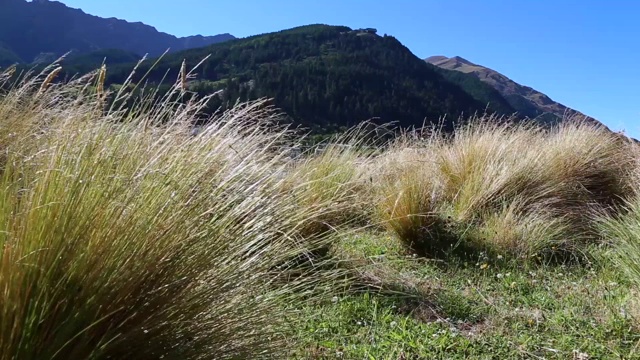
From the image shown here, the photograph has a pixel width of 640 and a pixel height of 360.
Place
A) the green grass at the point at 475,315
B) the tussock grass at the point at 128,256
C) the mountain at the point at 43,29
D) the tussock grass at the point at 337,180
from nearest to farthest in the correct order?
1. the tussock grass at the point at 128,256
2. the green grass at the point at 475,315
3. the tussock grass at the point at 337,180
4. the mountain at the point at 43,29

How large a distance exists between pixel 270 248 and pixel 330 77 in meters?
83.3

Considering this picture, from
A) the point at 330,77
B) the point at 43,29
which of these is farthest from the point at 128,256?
the point at 43,29

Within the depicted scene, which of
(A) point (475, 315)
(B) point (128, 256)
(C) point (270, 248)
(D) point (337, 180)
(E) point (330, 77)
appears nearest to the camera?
(B) point (128, 256)

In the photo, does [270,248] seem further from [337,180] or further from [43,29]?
[43,29]

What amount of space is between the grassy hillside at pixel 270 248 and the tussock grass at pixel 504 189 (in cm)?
2

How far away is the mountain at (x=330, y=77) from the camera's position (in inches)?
2766

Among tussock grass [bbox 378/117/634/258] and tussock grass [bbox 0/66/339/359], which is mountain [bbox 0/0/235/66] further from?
tussock grass [bbox 0/66/339/359]

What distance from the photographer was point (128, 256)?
1082mm

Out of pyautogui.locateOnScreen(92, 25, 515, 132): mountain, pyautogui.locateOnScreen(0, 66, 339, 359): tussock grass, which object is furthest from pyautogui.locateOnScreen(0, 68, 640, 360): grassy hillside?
pyautogui.locateOnScreen(92, 25, 515, 132): mountain

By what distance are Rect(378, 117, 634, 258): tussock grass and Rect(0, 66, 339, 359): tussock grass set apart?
4.68 feet

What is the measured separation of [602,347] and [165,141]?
1685 millimetres

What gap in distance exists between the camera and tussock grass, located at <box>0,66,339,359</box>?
37.7 inches

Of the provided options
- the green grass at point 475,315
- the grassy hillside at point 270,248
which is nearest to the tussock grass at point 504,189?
the grassy hillside at point 270,248

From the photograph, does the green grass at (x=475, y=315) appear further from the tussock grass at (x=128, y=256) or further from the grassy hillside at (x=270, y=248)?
the tussock grass at (x=128, y=256)
